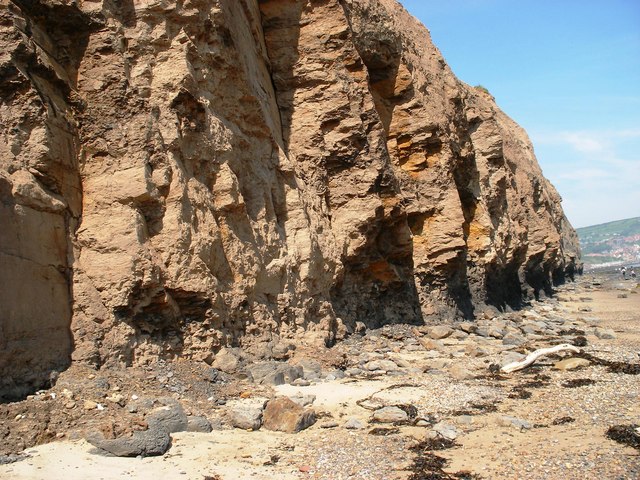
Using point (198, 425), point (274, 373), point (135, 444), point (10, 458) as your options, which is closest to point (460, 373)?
point (274, 373)

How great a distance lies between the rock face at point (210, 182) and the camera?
24.0ft

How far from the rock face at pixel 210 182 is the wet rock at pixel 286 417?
1.97 m

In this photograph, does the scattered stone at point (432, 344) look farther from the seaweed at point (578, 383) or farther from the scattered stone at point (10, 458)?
the scattered stone at point (10, 458)

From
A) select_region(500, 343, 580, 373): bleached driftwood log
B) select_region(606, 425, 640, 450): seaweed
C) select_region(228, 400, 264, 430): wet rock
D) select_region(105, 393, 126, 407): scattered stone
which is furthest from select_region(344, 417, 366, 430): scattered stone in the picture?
select_region(500, 343, 580, 373): bleached driftwood log

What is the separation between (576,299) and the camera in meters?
32.5

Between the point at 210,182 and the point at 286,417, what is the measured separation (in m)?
4.36

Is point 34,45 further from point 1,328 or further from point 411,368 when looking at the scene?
point 411,368

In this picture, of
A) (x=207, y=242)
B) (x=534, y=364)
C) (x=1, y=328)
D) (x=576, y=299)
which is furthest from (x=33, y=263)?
(x=576, y=299)

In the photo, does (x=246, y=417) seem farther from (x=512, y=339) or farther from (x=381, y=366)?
(x=512, y=339)

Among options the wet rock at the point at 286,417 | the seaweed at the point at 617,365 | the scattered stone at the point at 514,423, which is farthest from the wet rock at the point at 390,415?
the seaweed at the point at 617,365

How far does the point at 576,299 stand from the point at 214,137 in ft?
90.7

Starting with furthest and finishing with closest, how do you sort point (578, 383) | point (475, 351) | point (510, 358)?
point (475, 351) < point (510, 358) < point (578, 383)

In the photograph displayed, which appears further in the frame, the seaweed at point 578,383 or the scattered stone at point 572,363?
the scattered stone at point 572,363

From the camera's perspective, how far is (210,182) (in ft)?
32.5
